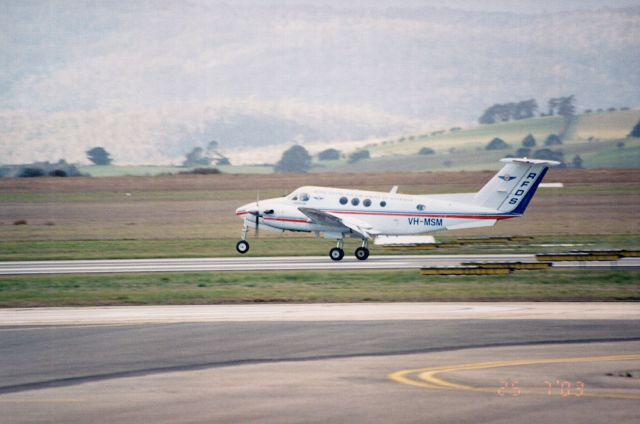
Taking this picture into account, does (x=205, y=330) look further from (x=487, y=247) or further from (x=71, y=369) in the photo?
(x=487, y=247)

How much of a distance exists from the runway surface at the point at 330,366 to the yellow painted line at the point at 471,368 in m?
0.04

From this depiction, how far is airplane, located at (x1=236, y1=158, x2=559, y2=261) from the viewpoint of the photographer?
39.5m

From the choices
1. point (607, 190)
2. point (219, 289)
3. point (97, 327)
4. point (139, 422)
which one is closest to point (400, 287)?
point (219, 289)

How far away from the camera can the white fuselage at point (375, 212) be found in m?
40.0

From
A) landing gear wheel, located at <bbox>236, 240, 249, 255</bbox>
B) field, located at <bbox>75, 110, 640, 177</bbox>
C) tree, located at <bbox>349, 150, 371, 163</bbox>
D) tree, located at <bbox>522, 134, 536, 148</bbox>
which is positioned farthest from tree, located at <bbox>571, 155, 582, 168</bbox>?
landing gear wheel, located at <bbox>236, 240, 249, 255</bbox>

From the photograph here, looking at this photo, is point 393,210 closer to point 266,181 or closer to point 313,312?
point 313,312

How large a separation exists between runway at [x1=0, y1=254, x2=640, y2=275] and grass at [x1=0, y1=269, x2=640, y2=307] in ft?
6.67

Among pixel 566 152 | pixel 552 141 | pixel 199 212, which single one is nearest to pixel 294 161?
pixel 552 141

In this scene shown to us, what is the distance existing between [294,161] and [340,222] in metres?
142

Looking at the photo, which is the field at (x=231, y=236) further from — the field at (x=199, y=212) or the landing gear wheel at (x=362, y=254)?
the landing gear wheel at (x=362, y=254)

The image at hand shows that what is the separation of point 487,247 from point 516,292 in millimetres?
16205

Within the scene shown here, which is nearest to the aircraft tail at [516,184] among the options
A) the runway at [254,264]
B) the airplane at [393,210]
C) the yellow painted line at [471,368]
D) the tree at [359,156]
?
the airplane at [393,210]

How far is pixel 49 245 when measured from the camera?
49.2 meters

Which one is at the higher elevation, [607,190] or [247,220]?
[607,190]
